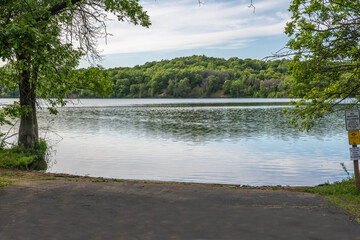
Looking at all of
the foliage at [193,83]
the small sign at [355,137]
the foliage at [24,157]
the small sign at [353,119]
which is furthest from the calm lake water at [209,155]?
the foliage at [193,83]

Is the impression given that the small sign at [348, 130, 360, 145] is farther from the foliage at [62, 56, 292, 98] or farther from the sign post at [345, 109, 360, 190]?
the foliage at [62, 56, 292, 98]

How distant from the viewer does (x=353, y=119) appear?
28.6 ft

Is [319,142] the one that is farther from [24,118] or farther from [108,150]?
[24,118]

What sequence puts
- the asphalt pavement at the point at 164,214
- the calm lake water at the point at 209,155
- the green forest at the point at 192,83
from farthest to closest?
the green forest at the point at 192,83 → the calm lake water at the point at 209,155 → the asphalt pavement at the point at 164,214

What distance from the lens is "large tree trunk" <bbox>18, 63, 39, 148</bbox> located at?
48.6 feet

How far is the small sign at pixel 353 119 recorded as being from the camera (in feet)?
28.5

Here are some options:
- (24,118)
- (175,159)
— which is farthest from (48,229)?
(175,159)

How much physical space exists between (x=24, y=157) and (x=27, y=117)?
193 cm

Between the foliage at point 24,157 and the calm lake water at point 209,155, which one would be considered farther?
the calm lake water at point 209,155

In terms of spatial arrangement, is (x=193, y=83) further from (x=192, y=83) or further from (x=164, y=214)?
(x=164, y=214)

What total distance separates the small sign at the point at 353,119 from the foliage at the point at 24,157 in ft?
39.8

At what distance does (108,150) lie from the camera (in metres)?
23.9

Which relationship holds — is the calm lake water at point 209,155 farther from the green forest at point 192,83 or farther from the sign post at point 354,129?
the green forest at point 192,83

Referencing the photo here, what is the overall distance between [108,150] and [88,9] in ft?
36.4
